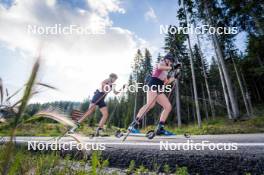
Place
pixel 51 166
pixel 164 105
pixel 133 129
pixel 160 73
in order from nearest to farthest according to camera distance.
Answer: pixel 51 166, pixel 160 73, pixel 164 105, pixel 133 129

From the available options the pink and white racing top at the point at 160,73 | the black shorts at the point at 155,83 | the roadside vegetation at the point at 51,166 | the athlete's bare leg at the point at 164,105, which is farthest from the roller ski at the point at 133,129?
the roadside vegetation at the point at 51,166

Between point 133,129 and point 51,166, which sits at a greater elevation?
point 133,129

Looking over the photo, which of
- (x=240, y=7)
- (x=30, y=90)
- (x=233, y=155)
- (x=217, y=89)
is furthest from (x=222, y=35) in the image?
(x=217, y=89)

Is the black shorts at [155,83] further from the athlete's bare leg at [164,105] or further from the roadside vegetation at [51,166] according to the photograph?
the roadside vegetation at [51,166]

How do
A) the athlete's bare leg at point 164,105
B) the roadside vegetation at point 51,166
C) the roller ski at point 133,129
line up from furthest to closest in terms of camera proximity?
the roller ski at point 133,129 → the athlete's bare leg at point 164,105 → the roadside vegetation at point 51,166

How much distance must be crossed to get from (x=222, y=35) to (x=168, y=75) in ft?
72.0

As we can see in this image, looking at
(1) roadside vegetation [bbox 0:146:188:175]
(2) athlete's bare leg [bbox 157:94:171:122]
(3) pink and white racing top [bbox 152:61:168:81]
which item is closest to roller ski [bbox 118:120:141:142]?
(2) athlete's bare leg [bbox 157:94:171:122]

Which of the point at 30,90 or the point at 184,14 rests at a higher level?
the point at 184,14

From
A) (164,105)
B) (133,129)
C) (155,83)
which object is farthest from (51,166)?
(133,129)

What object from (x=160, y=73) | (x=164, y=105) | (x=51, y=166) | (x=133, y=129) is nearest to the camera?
(x=51, y=166)

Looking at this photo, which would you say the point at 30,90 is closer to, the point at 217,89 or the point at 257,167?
the point at 257,167

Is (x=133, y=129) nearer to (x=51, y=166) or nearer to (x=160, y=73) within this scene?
(x=160, y=73)

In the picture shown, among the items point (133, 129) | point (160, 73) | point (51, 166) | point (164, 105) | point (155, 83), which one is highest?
point (160, 73)

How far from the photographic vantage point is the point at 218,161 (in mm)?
2404
